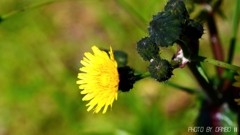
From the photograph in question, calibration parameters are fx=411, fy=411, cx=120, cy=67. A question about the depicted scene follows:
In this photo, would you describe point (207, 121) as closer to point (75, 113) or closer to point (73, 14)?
point (75, 113)

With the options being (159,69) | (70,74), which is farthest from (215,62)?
Answer: (70,74)

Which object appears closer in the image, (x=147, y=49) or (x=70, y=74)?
(x=147, y=49)

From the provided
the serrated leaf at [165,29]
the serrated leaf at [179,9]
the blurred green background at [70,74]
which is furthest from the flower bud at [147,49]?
the blurred green background at [70,74]

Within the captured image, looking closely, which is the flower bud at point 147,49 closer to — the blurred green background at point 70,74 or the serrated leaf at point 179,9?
the serrated leaf at point 179,9

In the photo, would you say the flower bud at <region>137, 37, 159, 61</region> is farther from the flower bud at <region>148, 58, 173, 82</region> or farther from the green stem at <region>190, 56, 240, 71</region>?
the green stem at <region>190, 56, 240, 71</region>

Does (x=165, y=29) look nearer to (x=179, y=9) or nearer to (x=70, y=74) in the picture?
(x=179, y=9)

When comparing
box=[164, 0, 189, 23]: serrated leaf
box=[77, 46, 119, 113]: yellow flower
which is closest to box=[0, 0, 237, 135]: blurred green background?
box=[77, 46, 119, 113]: yellow flower

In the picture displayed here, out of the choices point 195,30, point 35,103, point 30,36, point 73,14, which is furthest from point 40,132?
point 195,30
